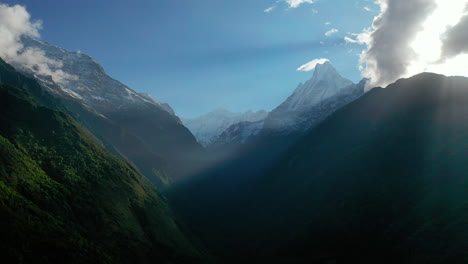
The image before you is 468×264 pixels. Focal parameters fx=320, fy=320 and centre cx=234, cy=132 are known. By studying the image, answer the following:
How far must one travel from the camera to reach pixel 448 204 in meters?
145

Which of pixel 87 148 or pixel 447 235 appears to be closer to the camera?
pixel 447 235

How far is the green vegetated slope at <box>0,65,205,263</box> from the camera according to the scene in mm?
77562

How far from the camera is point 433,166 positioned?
19500cm

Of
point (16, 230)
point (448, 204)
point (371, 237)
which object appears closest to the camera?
point (16, 230)

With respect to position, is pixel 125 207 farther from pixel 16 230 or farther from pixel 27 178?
pixel 16 230

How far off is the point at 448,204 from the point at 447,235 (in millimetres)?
27649

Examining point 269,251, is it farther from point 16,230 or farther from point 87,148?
point 16,230

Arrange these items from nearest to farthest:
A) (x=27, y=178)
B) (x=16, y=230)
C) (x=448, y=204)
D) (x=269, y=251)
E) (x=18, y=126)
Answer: (x=16, y=230) → (x=27, y=178) → (x=18, y=126) → (x=448, y=204) → (x=269, y=251)

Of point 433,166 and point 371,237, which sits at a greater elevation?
point 433,166

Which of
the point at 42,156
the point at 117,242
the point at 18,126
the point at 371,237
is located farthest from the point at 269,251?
the point at 18,126

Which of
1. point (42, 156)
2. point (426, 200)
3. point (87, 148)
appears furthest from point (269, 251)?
point (42, 156)

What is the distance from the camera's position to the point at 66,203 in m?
107

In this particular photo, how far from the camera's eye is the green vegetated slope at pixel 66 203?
77562 millimetres

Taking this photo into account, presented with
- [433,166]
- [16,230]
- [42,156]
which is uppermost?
[42,156]
